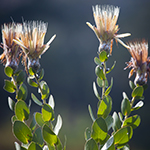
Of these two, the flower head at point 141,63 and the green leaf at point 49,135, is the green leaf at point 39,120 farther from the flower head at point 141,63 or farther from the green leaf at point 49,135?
the flower head at point 141,63

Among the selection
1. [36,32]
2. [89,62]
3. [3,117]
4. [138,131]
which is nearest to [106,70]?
[36,32]

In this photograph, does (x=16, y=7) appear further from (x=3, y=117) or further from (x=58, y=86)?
(x=3, y=117)

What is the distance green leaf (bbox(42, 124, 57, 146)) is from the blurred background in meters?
0.91

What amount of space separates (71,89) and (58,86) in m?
0.09

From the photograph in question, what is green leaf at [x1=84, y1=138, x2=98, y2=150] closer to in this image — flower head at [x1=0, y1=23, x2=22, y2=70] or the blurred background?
flower head at [x1=0, y1=23, x2=22, y2=70]

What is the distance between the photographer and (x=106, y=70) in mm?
541

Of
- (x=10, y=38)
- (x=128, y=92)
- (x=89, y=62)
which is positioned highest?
(x=10, y=38)

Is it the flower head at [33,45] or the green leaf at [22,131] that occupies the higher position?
the flower head at [33,45]

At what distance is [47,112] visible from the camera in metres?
0.48

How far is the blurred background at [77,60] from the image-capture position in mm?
1372

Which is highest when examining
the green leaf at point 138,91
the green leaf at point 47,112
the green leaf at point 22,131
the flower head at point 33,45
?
the flower head at point 33,45

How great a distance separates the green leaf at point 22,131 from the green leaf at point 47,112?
46 millimetres

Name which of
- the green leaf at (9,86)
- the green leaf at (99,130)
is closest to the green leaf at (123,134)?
the green leaf at (99,130)

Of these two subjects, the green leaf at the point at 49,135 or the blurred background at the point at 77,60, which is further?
the blurred background at the point at 77,60
